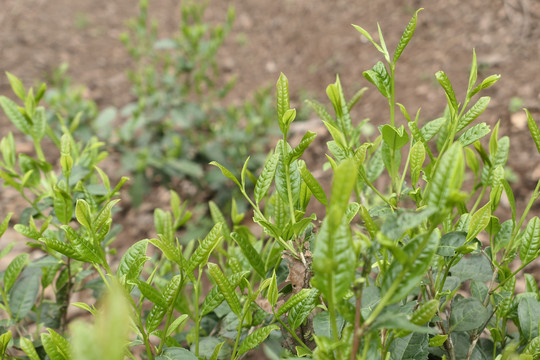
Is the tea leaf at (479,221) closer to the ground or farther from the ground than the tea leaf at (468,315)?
farther from the ground

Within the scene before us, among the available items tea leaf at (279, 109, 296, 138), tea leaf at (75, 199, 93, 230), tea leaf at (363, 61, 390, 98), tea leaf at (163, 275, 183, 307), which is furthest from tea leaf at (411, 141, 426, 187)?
tea leaf at (75, 199, 93, 230)

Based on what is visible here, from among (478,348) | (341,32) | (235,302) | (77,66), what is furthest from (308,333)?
(77,66)

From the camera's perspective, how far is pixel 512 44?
3238 mm

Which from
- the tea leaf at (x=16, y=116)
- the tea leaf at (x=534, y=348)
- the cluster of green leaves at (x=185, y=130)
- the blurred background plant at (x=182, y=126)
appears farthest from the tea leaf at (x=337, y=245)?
the cluster of green leaves at (x=185, y=130)

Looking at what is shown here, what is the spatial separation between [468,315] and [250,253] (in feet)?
1.43

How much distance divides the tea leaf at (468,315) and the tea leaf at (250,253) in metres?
0.38

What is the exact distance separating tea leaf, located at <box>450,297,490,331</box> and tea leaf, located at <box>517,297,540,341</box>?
0.19 feet

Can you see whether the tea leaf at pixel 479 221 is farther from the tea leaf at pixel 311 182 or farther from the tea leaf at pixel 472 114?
the tea leaf at pixel 311 182

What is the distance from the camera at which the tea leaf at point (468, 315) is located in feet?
2.70

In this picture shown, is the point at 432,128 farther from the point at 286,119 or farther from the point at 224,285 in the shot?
the point at 224,285

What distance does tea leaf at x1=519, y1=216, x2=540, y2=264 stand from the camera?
2.59 feet

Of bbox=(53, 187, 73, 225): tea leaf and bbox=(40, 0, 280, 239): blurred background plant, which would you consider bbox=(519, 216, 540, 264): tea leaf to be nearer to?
bbox=(53, 187, 73, 225): tea leaf

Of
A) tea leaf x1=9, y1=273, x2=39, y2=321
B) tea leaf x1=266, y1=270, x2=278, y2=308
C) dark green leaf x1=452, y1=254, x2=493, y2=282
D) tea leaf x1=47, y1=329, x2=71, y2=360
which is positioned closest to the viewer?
tea leaf x1=47, y1=329, x2=71, y2=360

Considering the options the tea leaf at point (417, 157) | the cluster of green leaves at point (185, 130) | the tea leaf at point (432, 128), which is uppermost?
the tea leaf at point (432, 128)
